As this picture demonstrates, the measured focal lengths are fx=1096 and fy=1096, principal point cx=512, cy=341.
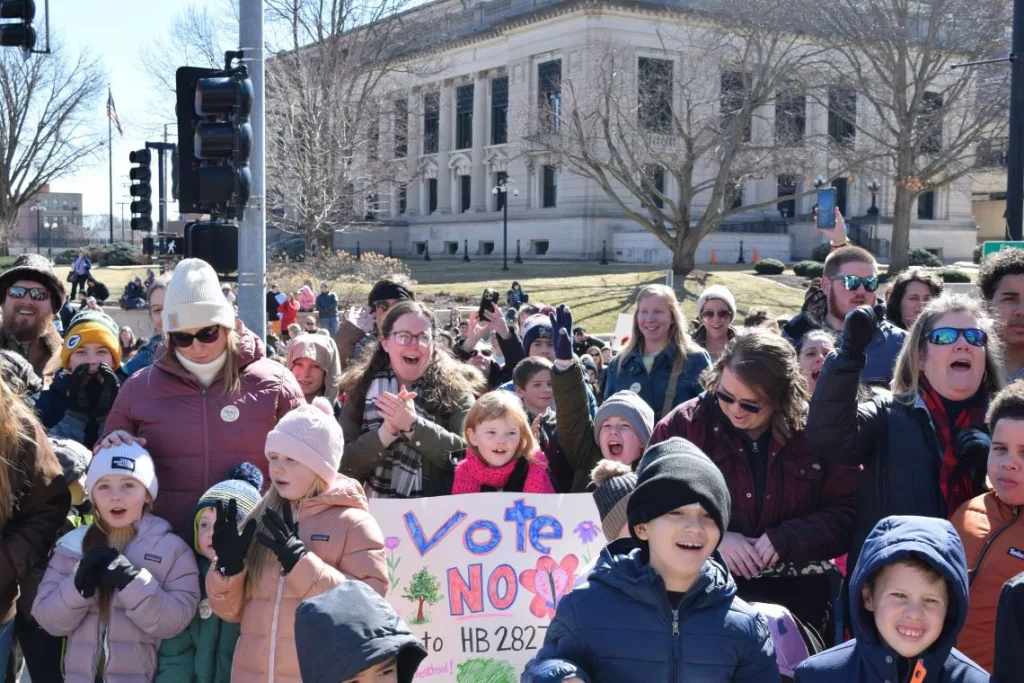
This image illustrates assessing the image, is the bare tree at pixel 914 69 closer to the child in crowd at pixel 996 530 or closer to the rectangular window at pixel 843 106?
the rectangular window at pixel 843 106

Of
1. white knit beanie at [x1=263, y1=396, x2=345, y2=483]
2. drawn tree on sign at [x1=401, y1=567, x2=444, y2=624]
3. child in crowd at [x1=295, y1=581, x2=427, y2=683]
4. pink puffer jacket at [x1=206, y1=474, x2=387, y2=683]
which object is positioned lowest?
drawn tree on sign at [x1=401, y1=567, x2=444, y2=624]

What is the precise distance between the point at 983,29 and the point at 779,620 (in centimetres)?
3915

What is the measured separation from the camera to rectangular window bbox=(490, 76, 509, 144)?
63312 mm

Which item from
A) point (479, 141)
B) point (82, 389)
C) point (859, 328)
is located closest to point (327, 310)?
point (82, 389)

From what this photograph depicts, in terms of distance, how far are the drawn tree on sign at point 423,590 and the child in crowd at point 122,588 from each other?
1026mm

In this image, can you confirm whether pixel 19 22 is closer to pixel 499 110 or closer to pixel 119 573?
pixel 119 573

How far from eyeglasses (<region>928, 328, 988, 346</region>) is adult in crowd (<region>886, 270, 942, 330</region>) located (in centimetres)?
179

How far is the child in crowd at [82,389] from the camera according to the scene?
5.93 m

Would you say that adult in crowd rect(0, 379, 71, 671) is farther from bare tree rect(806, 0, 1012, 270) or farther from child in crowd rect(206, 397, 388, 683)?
bare tree rect(806, 0, 1012, 270)

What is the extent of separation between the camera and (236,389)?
508 centimetres

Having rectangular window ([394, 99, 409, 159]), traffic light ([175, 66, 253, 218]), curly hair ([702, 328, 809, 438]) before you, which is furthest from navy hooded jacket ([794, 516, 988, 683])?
rectangular window ([394, 99, 409, 159])

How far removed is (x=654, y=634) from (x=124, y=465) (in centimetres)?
249

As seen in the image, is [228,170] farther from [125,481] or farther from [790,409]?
[790,409]

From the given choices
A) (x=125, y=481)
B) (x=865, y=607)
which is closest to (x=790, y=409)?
(x=865, y=607)
